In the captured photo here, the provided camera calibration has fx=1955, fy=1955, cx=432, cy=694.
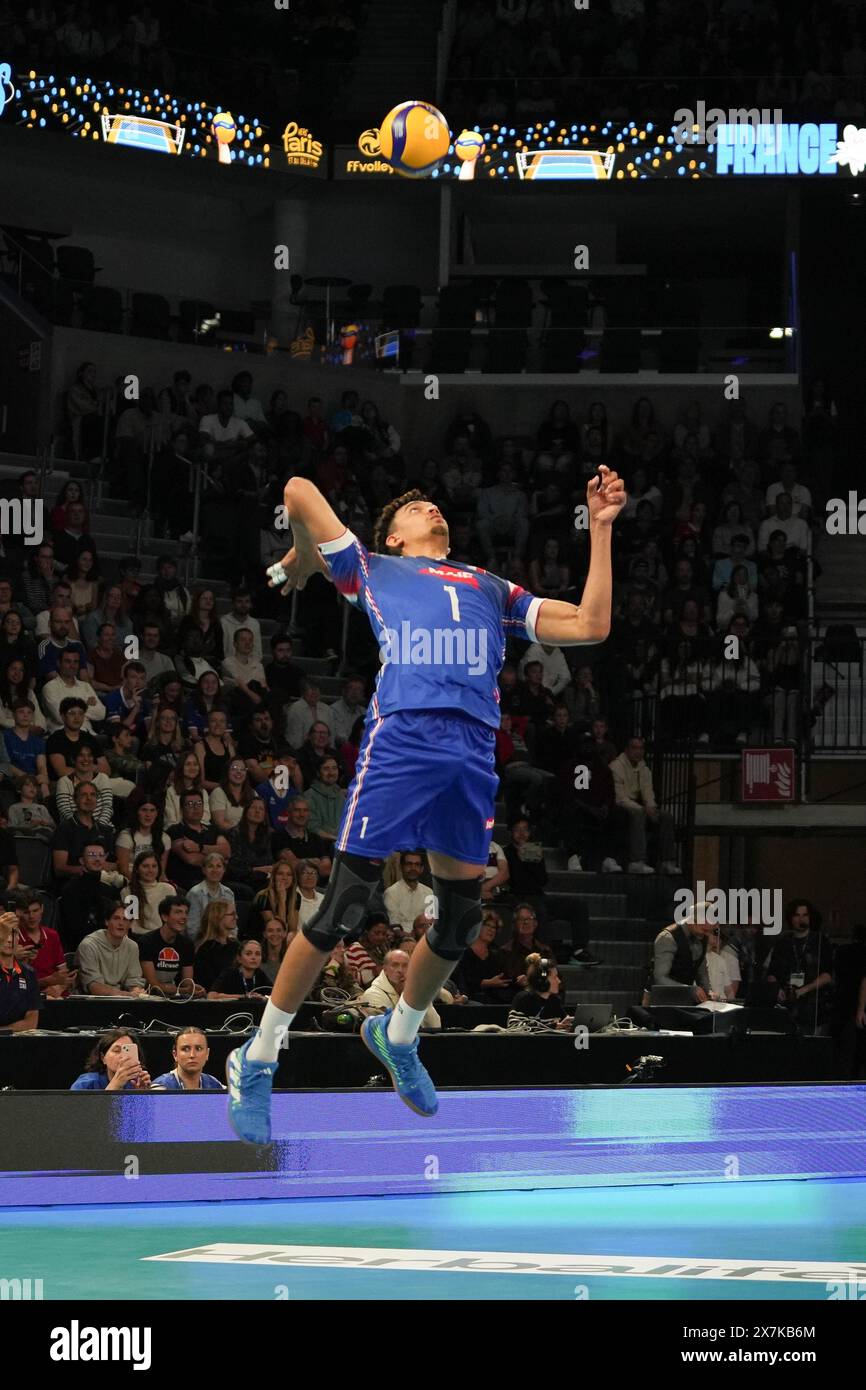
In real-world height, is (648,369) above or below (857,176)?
below

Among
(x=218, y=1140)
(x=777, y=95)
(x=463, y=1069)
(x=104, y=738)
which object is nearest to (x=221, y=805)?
(x=104, y=738)

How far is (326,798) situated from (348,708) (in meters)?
1.67

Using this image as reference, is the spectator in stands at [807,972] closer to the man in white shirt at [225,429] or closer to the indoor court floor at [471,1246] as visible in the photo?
the indoor court floor at [471,1246]

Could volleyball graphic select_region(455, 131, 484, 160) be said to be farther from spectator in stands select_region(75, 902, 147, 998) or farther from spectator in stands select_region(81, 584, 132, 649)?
spectator in stands select_region(75, 902, 147, 998)

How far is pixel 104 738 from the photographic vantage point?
1357 cm

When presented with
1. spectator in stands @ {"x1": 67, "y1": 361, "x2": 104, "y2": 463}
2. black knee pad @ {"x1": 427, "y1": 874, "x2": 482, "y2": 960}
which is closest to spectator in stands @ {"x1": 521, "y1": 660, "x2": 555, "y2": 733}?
spectator in stands @ {"x1": 67, "y1": 361, "x2": 104, "y2": 463}

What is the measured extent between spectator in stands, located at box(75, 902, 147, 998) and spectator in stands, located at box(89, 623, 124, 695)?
3.38m

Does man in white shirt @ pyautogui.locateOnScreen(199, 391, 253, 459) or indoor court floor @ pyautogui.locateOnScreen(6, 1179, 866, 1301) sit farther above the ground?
man in white shirt @ pyautogui.locateOnScreen(199, 391, 253, 459)

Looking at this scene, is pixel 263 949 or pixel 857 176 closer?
pixel 263 949

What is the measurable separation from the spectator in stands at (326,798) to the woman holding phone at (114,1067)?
4.21 m

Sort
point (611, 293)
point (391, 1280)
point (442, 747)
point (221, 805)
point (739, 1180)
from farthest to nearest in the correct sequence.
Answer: point (611, 293)
point (221, 805)
point (739, 1180)
point (391, 1280)
point (442, 747)

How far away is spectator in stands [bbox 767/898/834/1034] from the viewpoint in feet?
44.4
